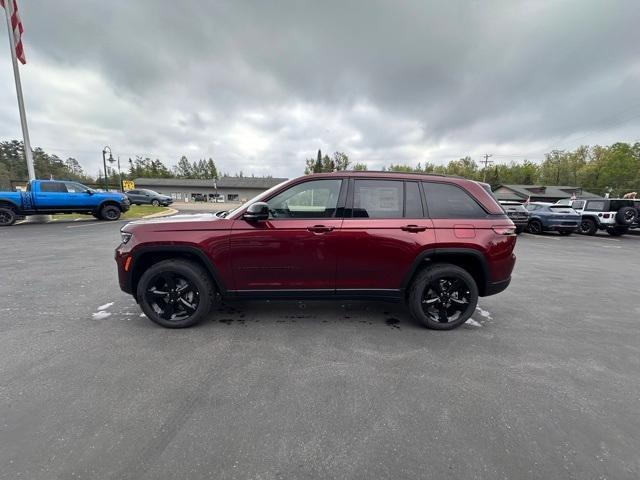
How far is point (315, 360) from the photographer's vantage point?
2783 mm

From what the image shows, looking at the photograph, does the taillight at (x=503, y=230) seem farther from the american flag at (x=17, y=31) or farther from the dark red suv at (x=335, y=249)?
the american flag at (x=17, y=31)

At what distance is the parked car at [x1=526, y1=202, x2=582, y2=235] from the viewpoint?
13.7 meters

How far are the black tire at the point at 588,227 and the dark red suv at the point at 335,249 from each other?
54.0 ft

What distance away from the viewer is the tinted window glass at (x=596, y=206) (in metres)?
14.5

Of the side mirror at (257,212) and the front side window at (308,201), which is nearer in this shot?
the side mirror at (257,212)

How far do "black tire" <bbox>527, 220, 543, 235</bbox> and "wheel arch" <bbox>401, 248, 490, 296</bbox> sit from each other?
46.4ft

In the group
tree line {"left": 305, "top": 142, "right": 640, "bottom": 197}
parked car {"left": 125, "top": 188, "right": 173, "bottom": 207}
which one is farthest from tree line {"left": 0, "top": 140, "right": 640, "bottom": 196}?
parked car {"left": 125, "top": 188, "right": 173, "bottom": 207}

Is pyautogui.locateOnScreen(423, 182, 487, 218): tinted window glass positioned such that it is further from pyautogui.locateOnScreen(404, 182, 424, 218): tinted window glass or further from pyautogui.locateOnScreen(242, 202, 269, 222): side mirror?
pyautogui.locateOnScreen(242, 202, 269, 222): side mirror

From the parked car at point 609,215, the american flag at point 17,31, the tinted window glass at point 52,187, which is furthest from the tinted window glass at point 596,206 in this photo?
the american flag at point 17,31

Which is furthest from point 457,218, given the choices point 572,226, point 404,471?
point 572,226

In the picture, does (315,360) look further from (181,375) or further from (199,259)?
(199,259)

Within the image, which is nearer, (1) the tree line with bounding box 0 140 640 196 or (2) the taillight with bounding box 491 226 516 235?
(2) the taillight with bounding box 491 226 516 235

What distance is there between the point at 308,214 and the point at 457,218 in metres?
1.79

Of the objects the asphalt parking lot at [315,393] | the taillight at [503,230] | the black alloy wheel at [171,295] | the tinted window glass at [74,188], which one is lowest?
the asphalt parking lot at [315,393]
